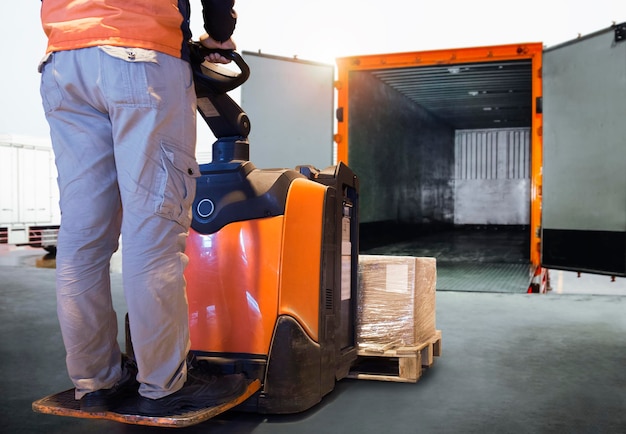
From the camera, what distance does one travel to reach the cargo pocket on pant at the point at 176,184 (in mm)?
1899

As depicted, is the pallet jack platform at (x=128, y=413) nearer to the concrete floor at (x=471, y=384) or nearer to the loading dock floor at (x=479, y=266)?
the concrete floor at (x=471, y=384)

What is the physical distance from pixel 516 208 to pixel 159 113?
Result: 63.8 feet

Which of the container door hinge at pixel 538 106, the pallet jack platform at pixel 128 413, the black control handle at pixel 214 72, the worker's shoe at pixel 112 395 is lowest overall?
the pallet jack platform at pixel 128 413

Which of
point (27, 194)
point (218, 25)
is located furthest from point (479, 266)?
point (27, 194)

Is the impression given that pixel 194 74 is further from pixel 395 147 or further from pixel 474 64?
pixel 395 147

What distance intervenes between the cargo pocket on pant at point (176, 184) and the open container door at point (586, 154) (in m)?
5.34

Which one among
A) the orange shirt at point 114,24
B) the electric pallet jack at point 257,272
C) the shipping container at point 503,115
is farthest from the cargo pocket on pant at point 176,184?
the shipping container at point 503,115

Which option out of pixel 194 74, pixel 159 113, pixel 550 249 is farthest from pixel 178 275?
pixel 550 249

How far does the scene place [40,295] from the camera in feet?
19.8

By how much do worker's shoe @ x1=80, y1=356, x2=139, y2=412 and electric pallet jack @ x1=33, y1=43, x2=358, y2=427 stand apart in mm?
282

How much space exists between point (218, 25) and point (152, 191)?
25.9 inches

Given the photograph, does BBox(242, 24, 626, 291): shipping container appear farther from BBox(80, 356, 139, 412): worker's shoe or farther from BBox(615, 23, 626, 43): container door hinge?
BBox(80, 356, 139, 412): worker's shoe

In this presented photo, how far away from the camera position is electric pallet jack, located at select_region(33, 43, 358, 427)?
2436mm

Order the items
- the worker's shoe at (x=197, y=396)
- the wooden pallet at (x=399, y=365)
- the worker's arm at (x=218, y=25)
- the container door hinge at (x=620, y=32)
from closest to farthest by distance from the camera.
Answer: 1. the worker's shoe at (x=197, y=396)
2. the worker's arm at (x=218, y=25)
3. the wooden pallet at (x=399, y=365)
4. the container door hinge at (x=620, y=32)
